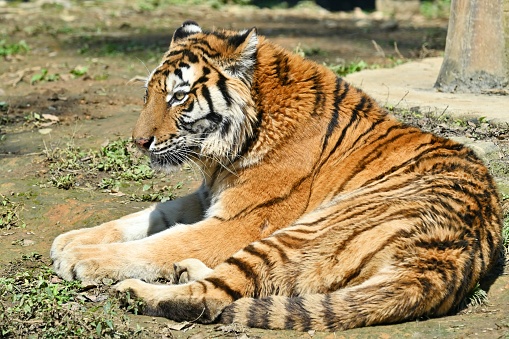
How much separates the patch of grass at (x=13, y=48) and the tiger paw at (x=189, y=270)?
671 cm

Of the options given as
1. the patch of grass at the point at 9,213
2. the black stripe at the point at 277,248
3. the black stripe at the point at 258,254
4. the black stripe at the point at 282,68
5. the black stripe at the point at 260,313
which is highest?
the black stripe at the point at 282,68

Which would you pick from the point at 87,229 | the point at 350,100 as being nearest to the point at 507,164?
the point at 350,100

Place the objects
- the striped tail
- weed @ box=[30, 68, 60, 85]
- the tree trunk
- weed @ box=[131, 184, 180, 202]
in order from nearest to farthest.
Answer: the striped tail → weed @ box=[131, 184, 180, 202] → the tree trunk → weed @ box=[30, 68, 60, 85]

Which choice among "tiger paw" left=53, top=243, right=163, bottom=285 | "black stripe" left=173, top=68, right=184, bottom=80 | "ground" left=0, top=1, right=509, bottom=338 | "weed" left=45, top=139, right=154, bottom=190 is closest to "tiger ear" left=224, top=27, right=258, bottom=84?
"black stripe" left=173, top=68, right=184, bottom=80

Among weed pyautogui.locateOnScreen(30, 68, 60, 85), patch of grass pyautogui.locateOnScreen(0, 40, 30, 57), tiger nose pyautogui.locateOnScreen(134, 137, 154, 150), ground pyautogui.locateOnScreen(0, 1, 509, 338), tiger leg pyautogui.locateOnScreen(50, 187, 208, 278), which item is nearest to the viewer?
ground pyautogui.locateOnScreen(0, 1, 509, 338)

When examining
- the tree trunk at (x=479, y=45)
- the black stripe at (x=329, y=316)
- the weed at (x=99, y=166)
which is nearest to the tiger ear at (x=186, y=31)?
the weed at (x=99, y=166)

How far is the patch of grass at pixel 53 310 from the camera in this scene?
356 cm

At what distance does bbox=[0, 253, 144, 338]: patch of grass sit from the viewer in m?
3.56

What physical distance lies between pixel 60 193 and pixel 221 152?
1561mm

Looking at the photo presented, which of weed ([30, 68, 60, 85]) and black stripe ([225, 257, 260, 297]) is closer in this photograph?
black stripe ([225, 257, 260, 297])

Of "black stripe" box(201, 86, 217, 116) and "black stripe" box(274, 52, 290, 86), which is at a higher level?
"black stripe" box(274, 52, 290, 86)

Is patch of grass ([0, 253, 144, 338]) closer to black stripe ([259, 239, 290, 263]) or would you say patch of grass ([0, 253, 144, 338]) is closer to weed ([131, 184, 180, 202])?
black stripe ([259, 239, 290, 263])

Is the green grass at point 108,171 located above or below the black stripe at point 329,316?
below

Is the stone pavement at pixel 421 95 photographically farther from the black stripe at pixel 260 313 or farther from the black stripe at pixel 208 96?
the black stripe at pixel 260 313
